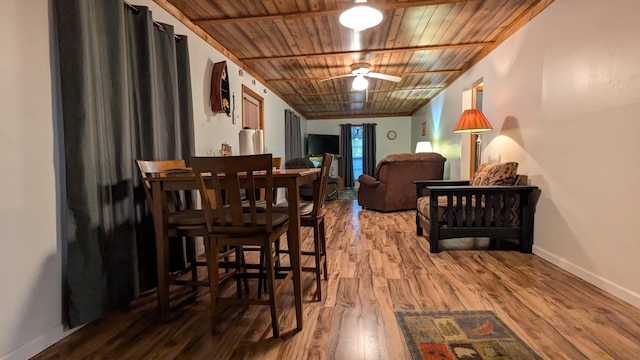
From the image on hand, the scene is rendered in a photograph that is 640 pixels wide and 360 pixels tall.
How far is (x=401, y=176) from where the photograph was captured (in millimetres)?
5059

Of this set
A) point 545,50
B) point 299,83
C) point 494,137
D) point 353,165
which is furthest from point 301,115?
point 545,50

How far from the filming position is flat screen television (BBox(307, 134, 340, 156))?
9359mm

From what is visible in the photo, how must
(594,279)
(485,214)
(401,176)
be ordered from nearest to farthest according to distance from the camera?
(594,279) → (485,214) → (401,176)

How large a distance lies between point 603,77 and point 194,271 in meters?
3.00

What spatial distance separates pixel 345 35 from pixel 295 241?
2638 mm

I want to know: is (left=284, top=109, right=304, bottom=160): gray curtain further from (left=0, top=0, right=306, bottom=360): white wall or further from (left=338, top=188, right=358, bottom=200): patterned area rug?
(left=0, top=0, right=306, bottom=360): white wall

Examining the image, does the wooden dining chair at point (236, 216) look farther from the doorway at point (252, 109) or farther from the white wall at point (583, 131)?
the doorway at point (252, 109)

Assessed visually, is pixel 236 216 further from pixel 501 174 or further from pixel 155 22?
pixel 501 174

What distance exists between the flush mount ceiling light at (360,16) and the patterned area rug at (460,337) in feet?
6.95

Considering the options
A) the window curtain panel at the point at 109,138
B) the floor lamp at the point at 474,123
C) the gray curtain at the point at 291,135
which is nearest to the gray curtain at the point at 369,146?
the gray curtain at the point at 291,135

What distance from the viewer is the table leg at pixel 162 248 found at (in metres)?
1.72

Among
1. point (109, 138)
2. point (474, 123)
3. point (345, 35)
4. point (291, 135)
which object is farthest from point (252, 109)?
point (109, 138)

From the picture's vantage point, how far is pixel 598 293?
201cm

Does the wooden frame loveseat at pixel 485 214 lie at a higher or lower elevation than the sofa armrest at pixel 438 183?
lower
